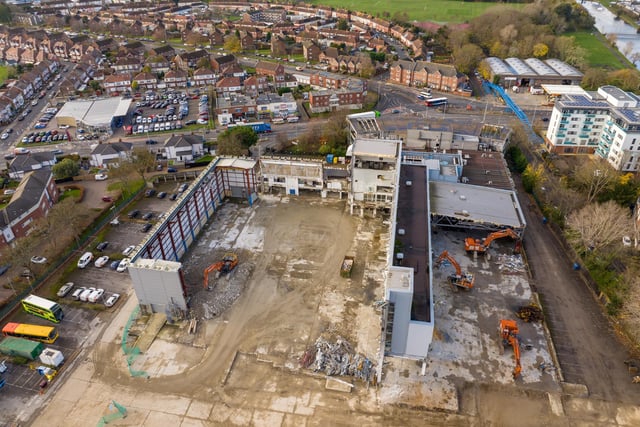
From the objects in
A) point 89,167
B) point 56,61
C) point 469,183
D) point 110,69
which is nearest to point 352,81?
point 469,183

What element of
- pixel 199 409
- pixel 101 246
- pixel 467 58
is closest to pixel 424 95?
pixel 467 58

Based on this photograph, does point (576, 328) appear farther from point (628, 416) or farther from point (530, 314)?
point (628, 416)

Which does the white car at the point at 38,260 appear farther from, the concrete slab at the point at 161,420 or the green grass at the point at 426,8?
the green grass at the point at 426,8

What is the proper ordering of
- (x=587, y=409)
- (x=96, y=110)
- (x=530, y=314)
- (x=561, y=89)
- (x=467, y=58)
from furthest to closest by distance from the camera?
(x=467, y=58), (x=561, y=89), (x=96, y=110), (x=530, y=314), (x=587, y=409)

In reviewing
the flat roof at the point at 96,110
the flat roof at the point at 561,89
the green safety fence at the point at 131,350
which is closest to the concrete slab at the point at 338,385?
the green safety fence at the point at 131,350

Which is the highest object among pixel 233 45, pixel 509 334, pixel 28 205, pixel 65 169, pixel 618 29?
pixel 233 45
